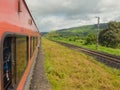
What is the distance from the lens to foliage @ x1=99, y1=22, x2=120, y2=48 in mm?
62844

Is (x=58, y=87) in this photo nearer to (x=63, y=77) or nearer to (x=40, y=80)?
(x=40, y=80)

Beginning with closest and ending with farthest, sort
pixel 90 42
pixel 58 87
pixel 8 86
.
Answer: pixel 8 86 → pixel 58 87 → pixel 90 42

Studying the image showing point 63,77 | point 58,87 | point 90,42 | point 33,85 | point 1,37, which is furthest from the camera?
point 90,42

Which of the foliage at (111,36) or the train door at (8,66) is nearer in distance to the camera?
the train door at (8,66)

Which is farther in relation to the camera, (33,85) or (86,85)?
(86,85)

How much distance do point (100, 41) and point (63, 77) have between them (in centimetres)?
5609

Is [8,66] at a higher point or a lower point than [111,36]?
higher

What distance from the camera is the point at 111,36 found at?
2506 inches

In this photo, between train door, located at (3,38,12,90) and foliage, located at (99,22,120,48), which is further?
foliage, located at (99,22,120,48)

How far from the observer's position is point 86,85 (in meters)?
10.8

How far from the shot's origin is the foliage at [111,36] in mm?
62844

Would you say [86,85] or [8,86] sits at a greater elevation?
[8,86]

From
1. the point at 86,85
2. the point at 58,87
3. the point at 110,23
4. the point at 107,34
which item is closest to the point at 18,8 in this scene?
the point at 58,87

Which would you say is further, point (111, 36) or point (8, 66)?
point (111, 36)
